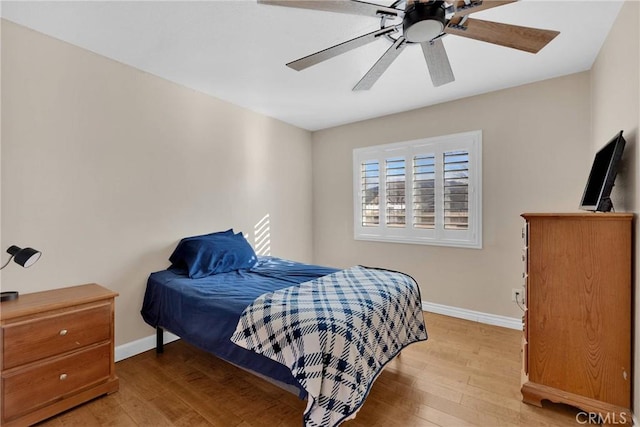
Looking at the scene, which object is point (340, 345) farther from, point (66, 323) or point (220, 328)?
point (66, 323)

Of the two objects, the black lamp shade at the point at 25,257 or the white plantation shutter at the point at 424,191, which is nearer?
the black lamp shade at the point at 25,257

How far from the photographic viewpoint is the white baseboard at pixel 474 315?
309 cm

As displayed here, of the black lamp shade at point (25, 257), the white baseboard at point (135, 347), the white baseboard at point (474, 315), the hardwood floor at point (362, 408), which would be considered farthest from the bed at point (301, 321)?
the white baseboard at point (474, 315)

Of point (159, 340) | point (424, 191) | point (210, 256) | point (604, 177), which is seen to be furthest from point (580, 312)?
point (159, 340)

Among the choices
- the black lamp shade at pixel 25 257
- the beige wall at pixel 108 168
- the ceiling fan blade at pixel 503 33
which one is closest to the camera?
the ceiling fan blade at pixel 503 33

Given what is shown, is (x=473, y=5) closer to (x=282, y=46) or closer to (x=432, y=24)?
(x=432, y=24)

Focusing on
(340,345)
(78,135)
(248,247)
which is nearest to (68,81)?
(78,135)

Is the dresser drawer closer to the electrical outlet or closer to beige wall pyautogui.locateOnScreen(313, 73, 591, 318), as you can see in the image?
beige wall pyautogui.locateOnScreen(313, 73, 591, 318)

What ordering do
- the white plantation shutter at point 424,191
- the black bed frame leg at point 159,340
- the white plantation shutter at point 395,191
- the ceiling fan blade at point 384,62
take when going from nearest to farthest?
the ceiling fan blade at point 384,62 < the black bed frame leg at point 159,340 < the white plantation shutter at point 424,191 < the white plantation shutter at point 395,191

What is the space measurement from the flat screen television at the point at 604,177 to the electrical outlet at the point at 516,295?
1.19 meters

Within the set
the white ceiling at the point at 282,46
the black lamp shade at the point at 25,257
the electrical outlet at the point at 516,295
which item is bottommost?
the electrical outlet at the point at 516,295

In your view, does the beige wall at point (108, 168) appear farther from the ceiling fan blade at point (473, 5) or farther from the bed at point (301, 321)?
the ceiling fan blade at point (473, 5)

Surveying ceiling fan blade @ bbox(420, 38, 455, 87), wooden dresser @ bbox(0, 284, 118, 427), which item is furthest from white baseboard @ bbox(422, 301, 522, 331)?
wooden dresser @ bbox(0, 284, 118, 427)

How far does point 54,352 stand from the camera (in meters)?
1.83
